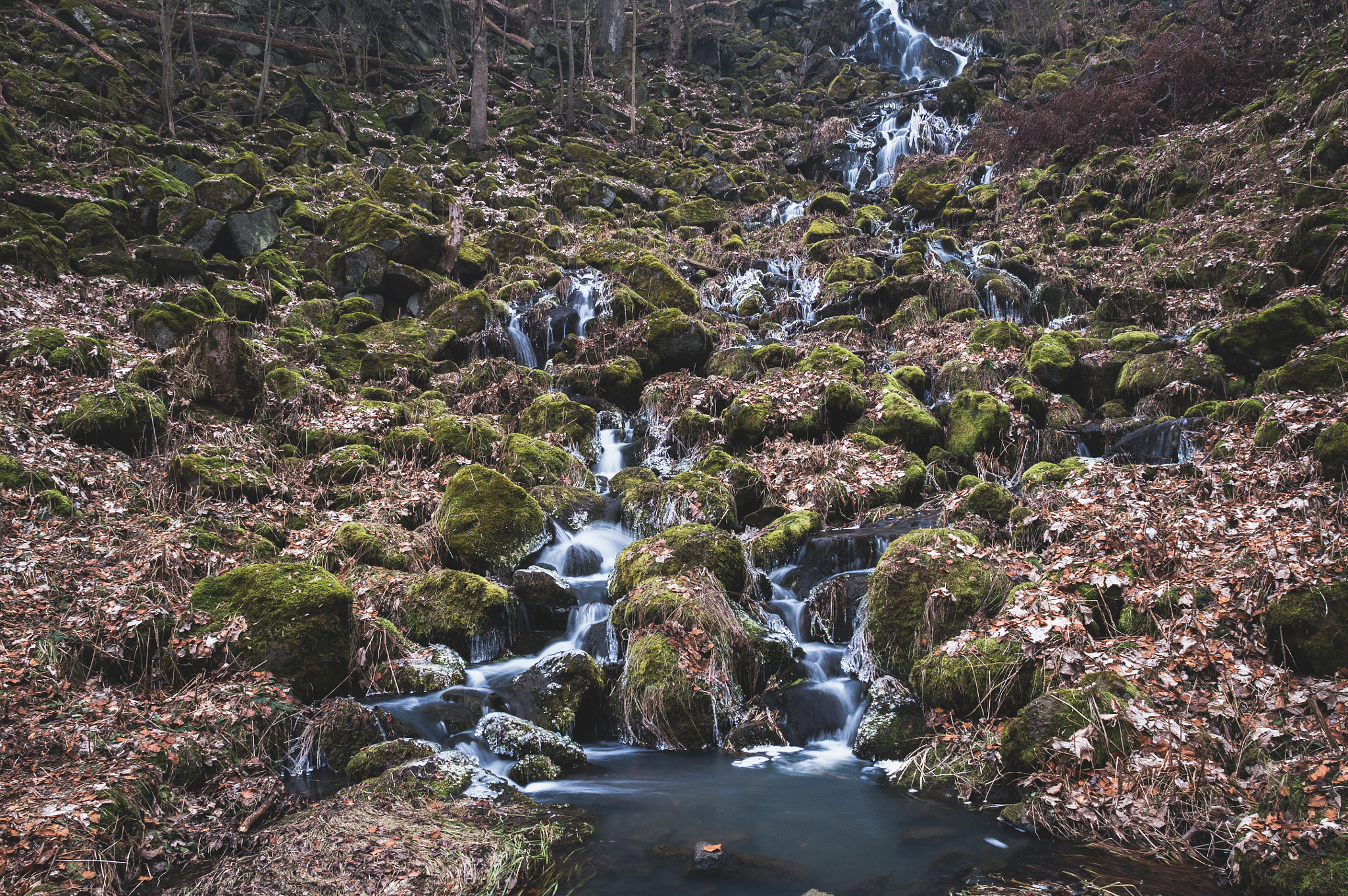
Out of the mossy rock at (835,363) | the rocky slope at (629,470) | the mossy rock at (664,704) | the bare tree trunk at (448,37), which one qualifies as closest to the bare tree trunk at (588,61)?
the bare tree trunk at (448,37)

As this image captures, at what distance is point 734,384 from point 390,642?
25.4ft

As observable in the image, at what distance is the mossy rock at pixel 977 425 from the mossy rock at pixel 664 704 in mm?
6159

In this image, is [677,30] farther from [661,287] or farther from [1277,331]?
[1277,331]

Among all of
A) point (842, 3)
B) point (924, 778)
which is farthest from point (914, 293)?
point (842, 3)

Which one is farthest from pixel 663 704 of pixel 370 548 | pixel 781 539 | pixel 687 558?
pixel 370 548

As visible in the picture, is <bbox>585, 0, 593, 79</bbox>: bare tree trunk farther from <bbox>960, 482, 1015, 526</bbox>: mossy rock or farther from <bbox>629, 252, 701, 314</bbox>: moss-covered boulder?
<bbox>960, 482, 1015, 526</bbox>: mossy rock

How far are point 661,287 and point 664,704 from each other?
11.8m

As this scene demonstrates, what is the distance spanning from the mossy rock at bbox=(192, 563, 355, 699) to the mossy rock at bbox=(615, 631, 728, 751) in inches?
101

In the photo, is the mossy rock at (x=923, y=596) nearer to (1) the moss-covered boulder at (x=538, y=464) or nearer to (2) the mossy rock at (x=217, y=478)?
(1) the moss-covered boulder at (x=538, y=464)

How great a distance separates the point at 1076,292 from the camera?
47.7ft

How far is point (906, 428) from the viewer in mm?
10750

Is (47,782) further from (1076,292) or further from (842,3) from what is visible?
(842,3)

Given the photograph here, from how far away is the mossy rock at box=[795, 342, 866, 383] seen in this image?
483 inches

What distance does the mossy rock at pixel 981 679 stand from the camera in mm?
5531
